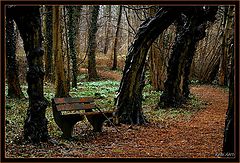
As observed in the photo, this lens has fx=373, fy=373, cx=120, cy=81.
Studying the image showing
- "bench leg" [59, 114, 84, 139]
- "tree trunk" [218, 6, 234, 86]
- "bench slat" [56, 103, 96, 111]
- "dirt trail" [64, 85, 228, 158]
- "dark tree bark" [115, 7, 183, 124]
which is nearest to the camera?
"dirt trail" [64, 85, 228, 158]

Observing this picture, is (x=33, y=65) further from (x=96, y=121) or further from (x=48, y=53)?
(x=48, y=53)

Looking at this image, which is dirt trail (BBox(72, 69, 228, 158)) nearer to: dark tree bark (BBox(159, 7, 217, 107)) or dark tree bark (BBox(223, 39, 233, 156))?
dark tree bark (BBox(223, 39, 233, 156))

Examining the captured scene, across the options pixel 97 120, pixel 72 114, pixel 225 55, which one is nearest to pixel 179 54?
pixel 97 120

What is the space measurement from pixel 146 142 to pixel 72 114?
74.5 inches

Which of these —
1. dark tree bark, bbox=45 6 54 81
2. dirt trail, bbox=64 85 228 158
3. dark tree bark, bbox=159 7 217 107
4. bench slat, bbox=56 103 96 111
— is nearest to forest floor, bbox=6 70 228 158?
dirt trail, bbox=64 85 228 158

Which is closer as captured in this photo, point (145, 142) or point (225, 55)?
point (145, 142)

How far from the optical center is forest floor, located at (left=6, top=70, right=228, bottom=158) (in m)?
6.84

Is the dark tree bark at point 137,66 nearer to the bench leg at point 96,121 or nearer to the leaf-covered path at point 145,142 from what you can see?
the leaf-covered path at point 145,142

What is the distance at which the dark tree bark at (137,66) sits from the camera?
10.8 metres

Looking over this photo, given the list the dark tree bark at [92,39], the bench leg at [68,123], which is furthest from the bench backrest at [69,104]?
the dark tree bark at [92,39]

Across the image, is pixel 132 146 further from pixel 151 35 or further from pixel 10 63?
pixel 10 63

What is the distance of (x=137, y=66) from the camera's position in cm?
1116

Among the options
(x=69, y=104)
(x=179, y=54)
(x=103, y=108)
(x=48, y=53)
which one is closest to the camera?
(x=69, y=104)

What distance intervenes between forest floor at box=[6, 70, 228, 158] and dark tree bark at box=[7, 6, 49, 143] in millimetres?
303
